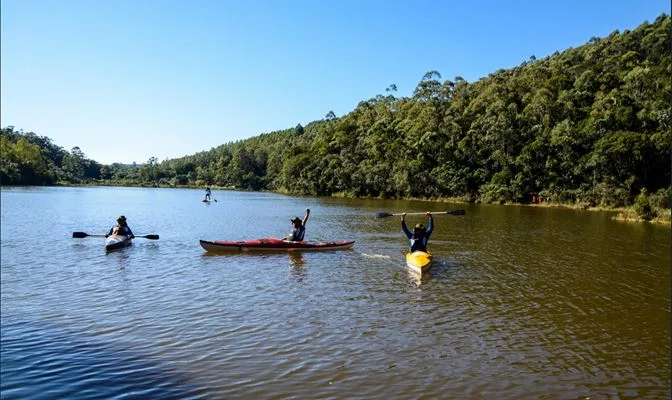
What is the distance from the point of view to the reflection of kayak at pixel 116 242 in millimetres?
19891

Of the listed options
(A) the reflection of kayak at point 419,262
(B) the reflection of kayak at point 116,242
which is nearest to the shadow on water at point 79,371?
(A) the reflection of kayak at point 419,262

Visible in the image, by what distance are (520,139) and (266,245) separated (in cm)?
5256

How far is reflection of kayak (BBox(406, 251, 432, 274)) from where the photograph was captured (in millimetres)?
15688

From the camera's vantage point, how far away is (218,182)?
152500mm

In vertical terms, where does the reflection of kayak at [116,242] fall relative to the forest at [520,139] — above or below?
below

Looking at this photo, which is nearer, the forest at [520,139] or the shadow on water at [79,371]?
the shadow on water at [79,371]

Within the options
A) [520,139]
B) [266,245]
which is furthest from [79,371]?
[520,139]

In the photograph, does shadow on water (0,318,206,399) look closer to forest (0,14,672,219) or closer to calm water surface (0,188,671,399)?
calm water surface (0,188,671,399)

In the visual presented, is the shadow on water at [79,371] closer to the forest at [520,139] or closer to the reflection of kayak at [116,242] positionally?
the reflection of kayak at [116,242]

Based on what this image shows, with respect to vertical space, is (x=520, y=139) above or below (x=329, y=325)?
above

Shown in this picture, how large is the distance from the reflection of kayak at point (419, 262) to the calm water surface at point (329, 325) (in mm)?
503

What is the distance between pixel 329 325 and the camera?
10172mm

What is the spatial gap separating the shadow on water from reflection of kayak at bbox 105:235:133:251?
11077 millimetres

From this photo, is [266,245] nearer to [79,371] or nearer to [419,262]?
[419,262]
